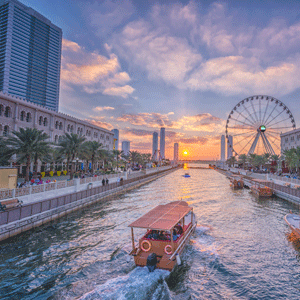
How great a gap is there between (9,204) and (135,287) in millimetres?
14112

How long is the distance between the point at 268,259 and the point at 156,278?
926 centimetres

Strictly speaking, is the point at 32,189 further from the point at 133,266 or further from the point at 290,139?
the point at 290,139

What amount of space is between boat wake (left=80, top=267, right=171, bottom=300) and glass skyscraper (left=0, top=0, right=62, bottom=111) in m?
172

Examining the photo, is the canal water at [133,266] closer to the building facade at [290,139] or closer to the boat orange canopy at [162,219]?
the boat orange canopy at [162,219]

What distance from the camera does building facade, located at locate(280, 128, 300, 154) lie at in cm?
7569

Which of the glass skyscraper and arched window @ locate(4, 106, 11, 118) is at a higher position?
the glass skyscraper

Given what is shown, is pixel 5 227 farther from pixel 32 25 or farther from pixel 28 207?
pixel 32 25

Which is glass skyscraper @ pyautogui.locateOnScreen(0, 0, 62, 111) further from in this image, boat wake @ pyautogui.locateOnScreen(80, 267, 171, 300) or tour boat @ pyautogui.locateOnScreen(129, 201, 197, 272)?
boat wake @ pyautogui.locateOnScreen(80, 267, 171, 300)

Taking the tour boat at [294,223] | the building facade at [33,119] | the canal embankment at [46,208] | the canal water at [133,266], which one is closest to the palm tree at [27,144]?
the canal embankment at [46,208]

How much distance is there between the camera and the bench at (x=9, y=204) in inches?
695

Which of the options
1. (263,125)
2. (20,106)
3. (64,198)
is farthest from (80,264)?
(263,125)

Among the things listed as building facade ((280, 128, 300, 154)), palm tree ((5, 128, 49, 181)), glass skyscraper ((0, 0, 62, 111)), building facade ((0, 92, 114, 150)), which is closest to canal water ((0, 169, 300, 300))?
palm tree ((5, 128, 49, 181))

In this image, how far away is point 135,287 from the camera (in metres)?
11.1

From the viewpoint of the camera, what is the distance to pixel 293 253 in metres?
16.7
